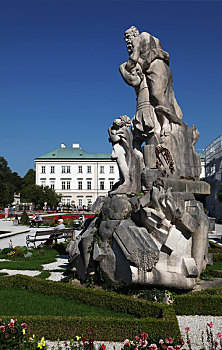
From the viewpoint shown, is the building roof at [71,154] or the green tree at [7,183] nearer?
the green tree at [7,183]

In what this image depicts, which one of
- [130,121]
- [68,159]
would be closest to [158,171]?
[130,121]

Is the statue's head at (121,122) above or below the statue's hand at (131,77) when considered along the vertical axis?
below

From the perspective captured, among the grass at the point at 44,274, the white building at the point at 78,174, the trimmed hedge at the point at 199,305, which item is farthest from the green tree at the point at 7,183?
the trimmed hedge at the point at 199,305

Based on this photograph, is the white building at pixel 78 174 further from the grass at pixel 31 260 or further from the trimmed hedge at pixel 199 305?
the trimmed hedge at pixel 199 305

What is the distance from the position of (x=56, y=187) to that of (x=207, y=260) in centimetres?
6514

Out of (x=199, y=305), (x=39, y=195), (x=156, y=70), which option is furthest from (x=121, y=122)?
(x=39, y=195)

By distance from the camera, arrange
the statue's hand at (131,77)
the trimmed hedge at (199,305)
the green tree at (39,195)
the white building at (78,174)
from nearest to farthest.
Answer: the trimmed hedge at (199,305), the statue's hand at (131,77), the green tree at (39,195), the white building at (78,174)

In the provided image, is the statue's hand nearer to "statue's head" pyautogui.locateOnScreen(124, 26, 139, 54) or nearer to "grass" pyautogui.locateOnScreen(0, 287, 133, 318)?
"statue's head" pyautogui.locateOnScreen(124, 26, 139, 54)

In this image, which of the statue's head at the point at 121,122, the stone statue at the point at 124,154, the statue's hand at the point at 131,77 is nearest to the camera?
the stone statue at the point at 124,154

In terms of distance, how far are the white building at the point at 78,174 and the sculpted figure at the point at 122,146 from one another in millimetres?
60677

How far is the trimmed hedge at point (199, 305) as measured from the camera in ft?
18.7

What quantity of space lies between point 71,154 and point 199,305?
66477 millimetres

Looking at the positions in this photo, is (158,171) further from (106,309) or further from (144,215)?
(106,309)

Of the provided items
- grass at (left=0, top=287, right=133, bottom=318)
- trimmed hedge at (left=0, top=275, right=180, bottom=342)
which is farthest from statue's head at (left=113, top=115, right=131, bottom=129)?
trimmed hedge at (left=0, top=275, right=180, bottom=342)
